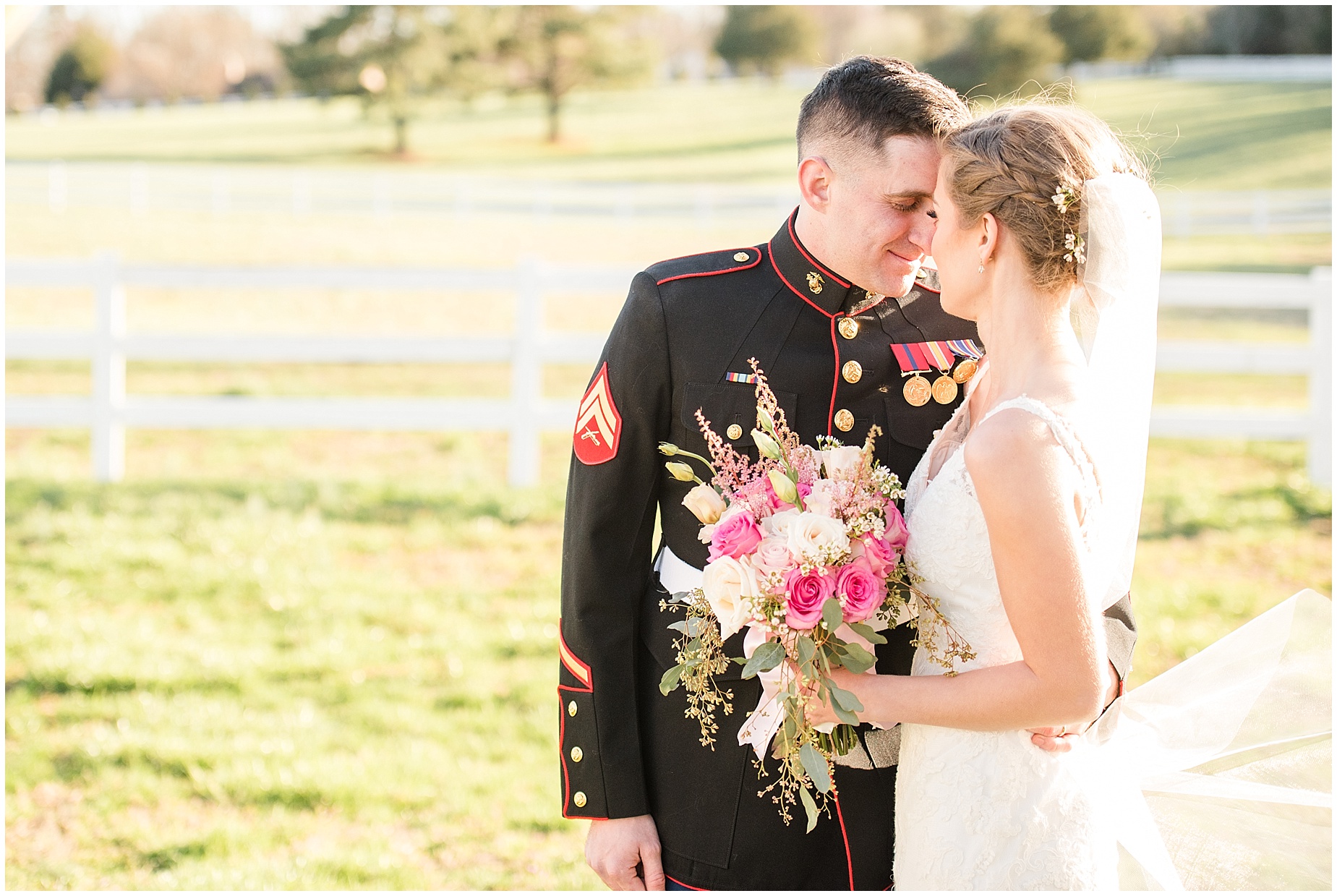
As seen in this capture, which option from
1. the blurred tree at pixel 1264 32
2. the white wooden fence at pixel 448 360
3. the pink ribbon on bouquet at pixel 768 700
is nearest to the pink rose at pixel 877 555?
the pink ribbon on bouquet at pixel 768 700

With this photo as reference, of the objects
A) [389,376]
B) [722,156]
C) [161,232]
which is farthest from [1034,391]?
Answer: [722,156]

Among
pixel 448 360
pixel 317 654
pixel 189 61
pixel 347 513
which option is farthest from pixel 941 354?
pixel 189 61

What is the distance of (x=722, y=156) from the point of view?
1428 inches

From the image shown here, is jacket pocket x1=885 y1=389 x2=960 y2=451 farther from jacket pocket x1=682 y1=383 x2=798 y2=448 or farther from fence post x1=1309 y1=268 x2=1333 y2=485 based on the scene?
fence post x1=1309 y1=268 x2=1333 y2=485

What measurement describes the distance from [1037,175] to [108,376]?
750 cm

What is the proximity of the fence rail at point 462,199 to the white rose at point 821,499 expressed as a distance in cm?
2212

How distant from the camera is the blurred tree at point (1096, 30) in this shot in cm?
3659

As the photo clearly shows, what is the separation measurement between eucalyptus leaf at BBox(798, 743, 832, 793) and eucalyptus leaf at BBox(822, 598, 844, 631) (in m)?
0.24

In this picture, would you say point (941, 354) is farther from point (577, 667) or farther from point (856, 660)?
point (577, 667)

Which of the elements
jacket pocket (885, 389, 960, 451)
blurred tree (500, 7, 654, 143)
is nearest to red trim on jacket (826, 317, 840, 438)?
jacket pocket (885, 389, 960, 451)

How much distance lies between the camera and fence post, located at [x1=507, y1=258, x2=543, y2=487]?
7688 mm

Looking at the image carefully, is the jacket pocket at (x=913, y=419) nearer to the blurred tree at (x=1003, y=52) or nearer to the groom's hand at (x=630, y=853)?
the groom's hand at (x=630, y=853)

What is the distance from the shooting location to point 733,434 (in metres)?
2.18

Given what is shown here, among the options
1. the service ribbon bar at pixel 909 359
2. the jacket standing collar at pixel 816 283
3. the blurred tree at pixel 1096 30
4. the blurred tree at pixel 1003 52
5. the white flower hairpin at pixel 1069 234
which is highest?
the blurred tree at pixel 1096 30
